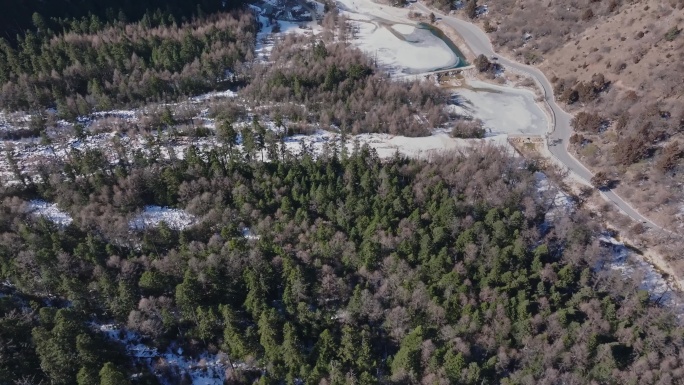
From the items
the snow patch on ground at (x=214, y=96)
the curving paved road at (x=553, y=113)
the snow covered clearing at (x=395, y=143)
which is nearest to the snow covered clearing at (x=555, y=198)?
the curving paved road at (x=553, y=113)

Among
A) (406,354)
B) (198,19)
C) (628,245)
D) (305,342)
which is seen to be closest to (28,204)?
(305,342)

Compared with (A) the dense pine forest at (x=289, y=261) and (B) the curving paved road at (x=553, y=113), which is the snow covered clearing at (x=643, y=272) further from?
(B) the curving paved road at (x=553, y=113)

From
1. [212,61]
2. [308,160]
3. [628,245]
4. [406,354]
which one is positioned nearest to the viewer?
[406,354]

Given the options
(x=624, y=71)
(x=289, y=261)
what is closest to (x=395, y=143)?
(x=289, y=261)

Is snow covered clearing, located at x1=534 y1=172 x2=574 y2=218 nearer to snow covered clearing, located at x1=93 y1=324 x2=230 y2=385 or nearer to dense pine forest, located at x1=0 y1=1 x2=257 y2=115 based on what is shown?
snow covered clearing, located at x1=93 y1=324 x2=230 y2=385

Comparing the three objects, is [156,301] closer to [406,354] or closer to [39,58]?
[406,354]

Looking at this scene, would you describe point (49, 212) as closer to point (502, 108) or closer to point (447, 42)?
point (502, 108)

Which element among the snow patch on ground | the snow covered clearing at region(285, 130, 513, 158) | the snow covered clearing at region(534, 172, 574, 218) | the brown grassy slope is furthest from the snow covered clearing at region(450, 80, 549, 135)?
the snow patch on ground
